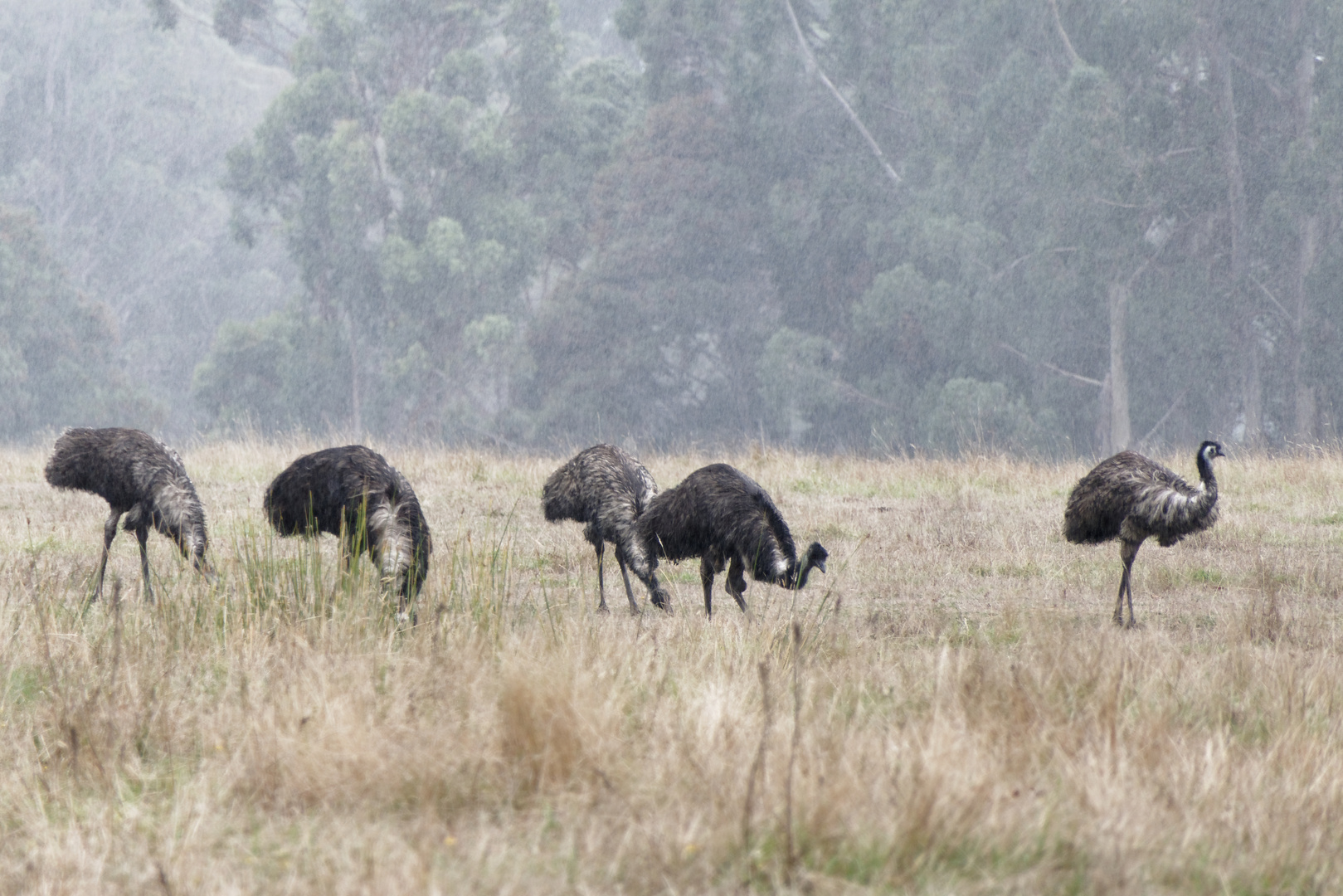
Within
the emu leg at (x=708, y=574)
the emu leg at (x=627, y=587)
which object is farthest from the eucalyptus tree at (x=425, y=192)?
the emu leg at (x=708, y=574)

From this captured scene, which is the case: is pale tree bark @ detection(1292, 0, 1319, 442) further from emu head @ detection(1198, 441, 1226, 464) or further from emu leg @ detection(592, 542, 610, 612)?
emu leg @ detection(592, 542, 610, 612)

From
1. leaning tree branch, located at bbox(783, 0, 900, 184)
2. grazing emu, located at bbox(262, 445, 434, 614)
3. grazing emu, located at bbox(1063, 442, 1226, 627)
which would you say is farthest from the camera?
leaning tree branch, located at bbox(783, 0, 900, 184)

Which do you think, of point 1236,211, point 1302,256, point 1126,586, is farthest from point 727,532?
point 1302,256

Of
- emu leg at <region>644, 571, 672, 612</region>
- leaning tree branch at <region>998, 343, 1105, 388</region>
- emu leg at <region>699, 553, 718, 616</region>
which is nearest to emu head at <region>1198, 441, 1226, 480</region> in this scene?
emu leg at <region>699, 553, 718, 616</region>

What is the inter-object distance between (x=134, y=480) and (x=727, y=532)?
12.3ft

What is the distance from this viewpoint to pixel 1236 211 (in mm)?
27344

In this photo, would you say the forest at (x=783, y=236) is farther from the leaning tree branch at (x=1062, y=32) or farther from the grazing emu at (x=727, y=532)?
the grazing emu at (x=727, y=532)

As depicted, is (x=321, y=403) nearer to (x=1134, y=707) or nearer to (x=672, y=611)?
(x=672, y=611)

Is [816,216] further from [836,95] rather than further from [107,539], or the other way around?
[107,539]

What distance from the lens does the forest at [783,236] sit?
27.4m

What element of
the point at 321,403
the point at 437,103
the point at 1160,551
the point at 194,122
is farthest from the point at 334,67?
the point at 1160,551

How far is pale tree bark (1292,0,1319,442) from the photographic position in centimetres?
2695

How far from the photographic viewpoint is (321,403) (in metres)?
37.7

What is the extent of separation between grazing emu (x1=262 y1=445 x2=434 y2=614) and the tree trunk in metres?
22.7
